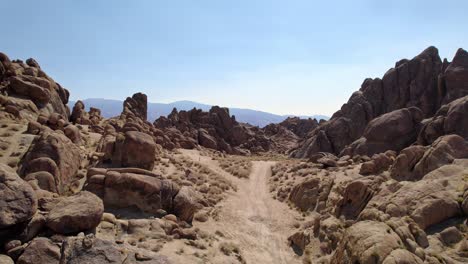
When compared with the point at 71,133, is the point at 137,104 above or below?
above

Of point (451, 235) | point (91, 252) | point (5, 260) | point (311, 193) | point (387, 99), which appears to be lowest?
point (311, 193)

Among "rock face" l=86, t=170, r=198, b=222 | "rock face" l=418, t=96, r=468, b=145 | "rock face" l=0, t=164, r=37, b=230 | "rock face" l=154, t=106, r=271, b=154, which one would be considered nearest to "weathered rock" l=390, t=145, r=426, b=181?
"rock face" l=418, t=96, r=468, b=145

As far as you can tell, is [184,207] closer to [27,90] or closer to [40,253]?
[40,253]

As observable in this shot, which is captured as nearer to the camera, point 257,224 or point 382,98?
point 257,224

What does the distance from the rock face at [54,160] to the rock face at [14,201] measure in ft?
25.5

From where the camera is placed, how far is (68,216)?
18.2 metres

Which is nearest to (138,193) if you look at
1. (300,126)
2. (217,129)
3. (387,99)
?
(387,99)

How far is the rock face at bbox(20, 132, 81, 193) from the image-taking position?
25.4 metres

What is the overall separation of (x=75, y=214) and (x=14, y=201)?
9.97ft

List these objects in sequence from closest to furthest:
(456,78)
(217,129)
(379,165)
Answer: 1. (379,165)
2. (456,78)
3. (217,129)

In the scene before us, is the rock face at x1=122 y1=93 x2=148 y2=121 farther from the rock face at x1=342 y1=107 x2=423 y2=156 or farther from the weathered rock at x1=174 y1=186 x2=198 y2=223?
the weathered rock at x1=174 y1=186 x2=198 y2=223

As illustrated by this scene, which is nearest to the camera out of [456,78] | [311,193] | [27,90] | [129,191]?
[129,191]

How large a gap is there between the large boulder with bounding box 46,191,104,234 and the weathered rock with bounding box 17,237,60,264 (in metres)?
1.71

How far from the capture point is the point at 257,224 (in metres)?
31.1
